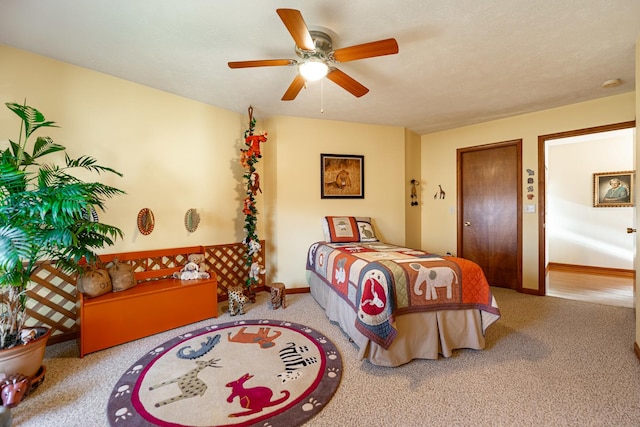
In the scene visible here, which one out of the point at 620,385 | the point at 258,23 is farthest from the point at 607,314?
the point at 258,23

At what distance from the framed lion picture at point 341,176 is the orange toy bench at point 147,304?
76.3 inches

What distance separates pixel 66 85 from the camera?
2.37 meters

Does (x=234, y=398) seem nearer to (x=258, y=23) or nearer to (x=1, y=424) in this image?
(x=1, y=424)

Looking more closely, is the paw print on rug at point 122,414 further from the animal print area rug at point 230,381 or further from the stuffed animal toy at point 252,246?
the stuffed animal toy at point 252,246

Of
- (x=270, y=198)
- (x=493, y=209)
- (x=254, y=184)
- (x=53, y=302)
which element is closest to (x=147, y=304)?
(x=53, y=302)

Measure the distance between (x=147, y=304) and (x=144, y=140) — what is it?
1692 mm

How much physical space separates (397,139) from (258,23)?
2848 mm

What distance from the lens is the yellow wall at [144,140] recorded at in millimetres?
2271

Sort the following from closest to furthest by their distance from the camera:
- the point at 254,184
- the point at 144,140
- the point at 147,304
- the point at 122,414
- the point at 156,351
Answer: the point at 122,414, the point at 156,351, the point at 147,304, the point at 144,140, the point at 254,184

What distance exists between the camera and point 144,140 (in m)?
2.80

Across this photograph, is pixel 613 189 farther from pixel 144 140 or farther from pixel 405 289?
pixel 144 140

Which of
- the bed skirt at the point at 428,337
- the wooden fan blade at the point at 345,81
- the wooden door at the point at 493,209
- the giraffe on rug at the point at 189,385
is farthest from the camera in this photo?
the wooden door at the point at 493,209

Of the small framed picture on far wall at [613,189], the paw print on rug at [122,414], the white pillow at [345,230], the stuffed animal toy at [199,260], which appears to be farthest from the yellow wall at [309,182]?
the small framed picture on far wall at [613,189]

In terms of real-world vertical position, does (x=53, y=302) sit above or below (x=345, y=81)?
below
